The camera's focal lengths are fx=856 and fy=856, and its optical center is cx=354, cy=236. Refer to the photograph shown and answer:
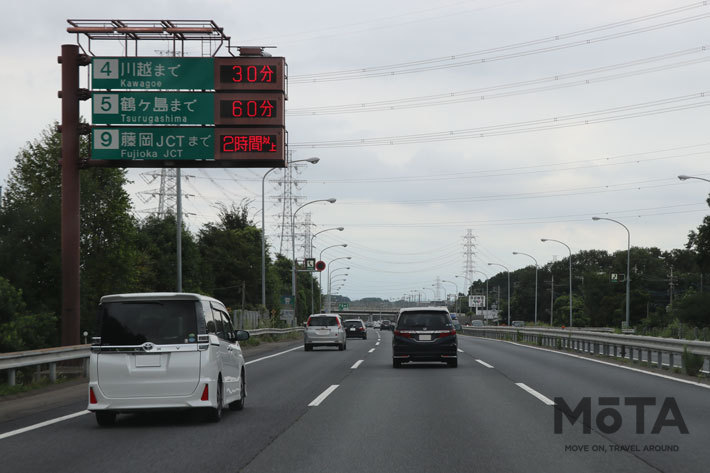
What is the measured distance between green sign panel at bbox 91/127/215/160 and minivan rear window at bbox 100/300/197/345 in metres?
14.4

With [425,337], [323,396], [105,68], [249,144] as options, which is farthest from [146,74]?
[323,396]

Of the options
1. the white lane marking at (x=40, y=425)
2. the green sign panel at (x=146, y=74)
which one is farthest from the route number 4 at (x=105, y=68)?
the white lane marking at (x=40, y=425)

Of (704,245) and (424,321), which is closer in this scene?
(424,321)

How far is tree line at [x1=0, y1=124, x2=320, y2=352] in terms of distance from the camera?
1389 inches

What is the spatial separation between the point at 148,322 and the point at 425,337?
41.6 feet

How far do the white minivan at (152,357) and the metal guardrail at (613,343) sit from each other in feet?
40.0

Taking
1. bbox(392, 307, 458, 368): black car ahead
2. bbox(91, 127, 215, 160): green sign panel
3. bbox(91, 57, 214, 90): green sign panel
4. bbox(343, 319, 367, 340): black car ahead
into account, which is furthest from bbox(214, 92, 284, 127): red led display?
bbox(343, 319, 367, 340): black car ahead

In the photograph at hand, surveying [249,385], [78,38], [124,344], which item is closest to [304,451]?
[124,344]

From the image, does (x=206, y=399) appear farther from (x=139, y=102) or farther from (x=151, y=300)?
(x=139, y=102)

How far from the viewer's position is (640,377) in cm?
1969

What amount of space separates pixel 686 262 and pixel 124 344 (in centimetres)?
13151

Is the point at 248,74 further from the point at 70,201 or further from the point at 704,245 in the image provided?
the point at 704,245

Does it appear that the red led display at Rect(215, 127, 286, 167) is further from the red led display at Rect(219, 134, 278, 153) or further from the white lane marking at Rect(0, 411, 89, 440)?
the white lane marking at Rect(0, 411, 89, 440)

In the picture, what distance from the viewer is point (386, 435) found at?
10.6 m
